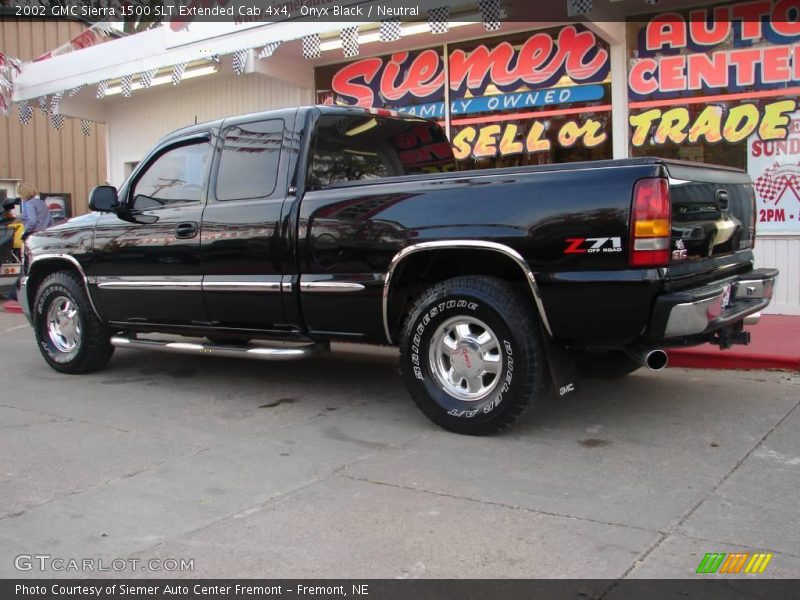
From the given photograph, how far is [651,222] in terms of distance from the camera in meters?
4.17

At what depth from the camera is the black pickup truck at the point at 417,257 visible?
4.33 meters

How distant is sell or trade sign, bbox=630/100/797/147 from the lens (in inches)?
331

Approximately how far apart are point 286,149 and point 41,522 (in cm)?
302

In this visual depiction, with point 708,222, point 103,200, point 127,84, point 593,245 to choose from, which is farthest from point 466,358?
point 127,84

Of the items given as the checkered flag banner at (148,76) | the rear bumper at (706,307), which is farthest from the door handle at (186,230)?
the checkered flag banner at (148,76)

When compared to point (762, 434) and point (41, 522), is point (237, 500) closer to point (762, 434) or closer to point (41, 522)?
point (41, 522)

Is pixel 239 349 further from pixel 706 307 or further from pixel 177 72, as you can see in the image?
pixel 177 72

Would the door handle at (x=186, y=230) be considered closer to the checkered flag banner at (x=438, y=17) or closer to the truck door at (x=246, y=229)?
the truck door at (x=246, y=229)

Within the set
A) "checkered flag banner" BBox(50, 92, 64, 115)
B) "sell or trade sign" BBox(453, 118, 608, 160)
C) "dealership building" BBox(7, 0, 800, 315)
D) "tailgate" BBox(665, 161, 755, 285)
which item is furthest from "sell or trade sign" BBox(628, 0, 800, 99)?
"checkered flag banner" BBox(50, 92, 64, 115)

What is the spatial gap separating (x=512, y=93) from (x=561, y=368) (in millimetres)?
6000

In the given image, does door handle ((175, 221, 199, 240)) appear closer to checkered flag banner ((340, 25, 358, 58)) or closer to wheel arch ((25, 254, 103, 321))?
wheel arch ((25, 254, 103, 321))

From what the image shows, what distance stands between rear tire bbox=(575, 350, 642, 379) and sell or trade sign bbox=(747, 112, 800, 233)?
13.3ft

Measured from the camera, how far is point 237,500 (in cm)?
407
